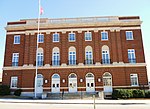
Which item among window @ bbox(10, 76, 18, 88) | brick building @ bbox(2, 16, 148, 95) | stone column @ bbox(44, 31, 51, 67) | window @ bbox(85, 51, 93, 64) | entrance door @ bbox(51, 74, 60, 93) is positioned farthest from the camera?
stone column @ bbox(44, 31, 51, 67)

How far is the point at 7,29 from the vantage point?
33.4 metres

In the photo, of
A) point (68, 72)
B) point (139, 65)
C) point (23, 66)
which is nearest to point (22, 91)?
point (23, 66)

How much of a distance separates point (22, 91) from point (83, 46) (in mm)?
12983

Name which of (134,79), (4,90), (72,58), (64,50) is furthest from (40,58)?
(134,79)

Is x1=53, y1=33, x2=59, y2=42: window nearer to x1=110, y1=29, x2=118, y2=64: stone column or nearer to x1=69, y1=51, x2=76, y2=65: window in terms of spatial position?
x1=69, y1=51, x2=76, y2=65: window

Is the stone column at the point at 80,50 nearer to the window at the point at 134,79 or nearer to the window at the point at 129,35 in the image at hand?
the window at the point at 129,35

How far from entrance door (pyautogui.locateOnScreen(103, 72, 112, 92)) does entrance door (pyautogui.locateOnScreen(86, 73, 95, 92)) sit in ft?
6.48

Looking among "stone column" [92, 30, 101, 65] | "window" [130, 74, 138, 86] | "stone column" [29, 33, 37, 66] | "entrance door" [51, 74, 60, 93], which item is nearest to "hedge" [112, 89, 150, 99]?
"window" [130, 74, 138, 86]

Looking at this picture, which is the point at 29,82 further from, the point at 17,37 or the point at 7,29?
the point at 7,29

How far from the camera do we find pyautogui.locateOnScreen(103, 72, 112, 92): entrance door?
96.4ft

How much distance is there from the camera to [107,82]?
2973 cm

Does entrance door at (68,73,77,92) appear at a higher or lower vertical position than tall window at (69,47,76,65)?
lower

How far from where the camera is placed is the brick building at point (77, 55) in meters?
29.8

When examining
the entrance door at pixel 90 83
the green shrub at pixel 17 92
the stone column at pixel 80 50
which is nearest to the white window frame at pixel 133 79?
the entrance door at pixel 90 83
